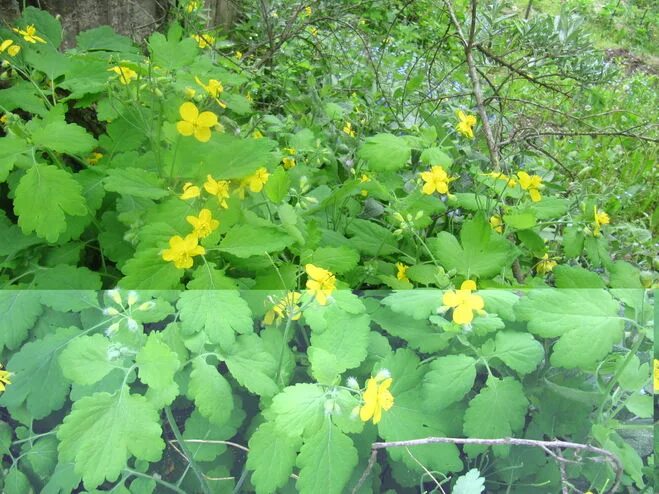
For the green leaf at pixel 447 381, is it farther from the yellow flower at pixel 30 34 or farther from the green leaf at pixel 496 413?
the yellow flower at pixel 30 34

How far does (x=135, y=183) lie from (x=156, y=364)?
1.59ft

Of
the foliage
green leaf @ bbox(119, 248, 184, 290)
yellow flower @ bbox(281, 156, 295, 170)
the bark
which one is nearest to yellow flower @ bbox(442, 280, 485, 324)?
the foliage

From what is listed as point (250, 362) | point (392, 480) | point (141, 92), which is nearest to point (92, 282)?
point (141, 92)

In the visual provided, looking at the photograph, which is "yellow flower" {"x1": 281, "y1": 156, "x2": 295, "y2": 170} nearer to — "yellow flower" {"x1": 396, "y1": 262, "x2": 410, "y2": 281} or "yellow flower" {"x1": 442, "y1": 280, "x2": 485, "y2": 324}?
"yellow flower" {"x1": 396, "y1": 262, "x2": 410, "y2": 281}

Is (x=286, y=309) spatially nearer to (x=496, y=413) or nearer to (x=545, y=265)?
(x=496, y=413)

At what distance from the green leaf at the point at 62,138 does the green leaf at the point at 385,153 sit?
590mm

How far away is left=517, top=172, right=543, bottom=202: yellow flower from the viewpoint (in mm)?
1379

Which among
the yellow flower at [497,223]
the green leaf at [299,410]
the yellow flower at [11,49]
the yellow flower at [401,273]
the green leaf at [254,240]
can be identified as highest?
the yellow flower at [11,49]

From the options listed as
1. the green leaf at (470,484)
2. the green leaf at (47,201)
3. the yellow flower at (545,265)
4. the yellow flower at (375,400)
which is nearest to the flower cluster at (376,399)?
the yellow flower at (375,400)

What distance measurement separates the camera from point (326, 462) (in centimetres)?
63

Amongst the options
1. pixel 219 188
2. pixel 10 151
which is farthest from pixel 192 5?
pixel 219 188

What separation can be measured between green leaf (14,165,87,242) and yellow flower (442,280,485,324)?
26.8 inches

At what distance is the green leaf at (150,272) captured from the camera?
3.06ft

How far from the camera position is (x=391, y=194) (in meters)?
1.47
